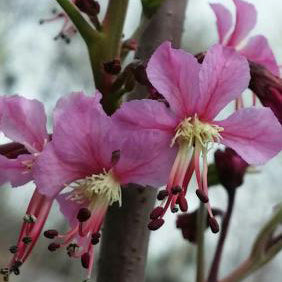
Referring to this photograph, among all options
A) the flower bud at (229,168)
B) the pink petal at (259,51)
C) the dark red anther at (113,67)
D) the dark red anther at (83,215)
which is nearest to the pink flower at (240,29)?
the pink petal at (259,51)

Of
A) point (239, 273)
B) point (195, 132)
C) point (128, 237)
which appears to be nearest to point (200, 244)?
point (239, 273)

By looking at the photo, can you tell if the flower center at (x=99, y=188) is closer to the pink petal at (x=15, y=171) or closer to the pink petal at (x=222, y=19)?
the pink petal at (x=15, y=171)

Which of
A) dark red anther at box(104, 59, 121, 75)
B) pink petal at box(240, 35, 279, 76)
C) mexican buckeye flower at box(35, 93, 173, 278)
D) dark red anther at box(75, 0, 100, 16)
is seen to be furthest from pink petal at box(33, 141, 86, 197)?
pink petal at box(240, 35, 279, 76)

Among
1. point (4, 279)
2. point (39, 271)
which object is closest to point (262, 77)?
point (4, 279)

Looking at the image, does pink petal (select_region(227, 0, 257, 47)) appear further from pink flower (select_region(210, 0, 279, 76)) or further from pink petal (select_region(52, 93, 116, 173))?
pink petal (select_region(52, 93, 116, 173))

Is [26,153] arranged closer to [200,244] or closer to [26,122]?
[26,122]

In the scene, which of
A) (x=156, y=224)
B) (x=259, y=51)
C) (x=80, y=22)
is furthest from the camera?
(x=259, y=51)
